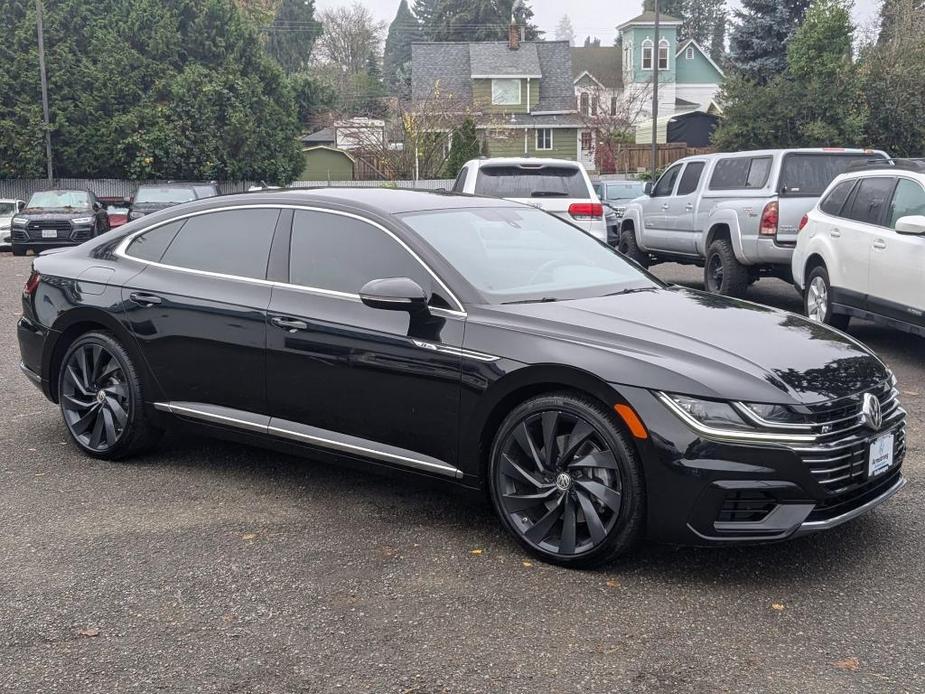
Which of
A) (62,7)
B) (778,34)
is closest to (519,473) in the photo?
(62,7)

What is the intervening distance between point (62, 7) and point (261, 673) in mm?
36044

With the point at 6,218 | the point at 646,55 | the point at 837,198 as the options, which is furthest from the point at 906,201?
the point at 646,55

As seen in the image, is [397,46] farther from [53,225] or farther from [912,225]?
[912,225]

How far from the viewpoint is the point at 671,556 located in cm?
440

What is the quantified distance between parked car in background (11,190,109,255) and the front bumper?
862 inches

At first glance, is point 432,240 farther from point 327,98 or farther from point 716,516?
point 327,98

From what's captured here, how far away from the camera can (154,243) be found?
5.92 meters

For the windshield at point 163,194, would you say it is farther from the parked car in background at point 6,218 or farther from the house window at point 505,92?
the house window at point 505,92

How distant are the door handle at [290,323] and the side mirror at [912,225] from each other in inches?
209

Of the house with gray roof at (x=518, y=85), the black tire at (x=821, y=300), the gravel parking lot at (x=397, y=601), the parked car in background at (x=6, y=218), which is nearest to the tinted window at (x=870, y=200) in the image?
the black tire at (x=821, y=300)

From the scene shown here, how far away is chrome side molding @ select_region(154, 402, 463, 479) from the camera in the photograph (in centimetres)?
468

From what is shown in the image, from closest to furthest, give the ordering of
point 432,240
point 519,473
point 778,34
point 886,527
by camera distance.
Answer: point 519,473 < point 886,527 < point 432,240 < point 778,34

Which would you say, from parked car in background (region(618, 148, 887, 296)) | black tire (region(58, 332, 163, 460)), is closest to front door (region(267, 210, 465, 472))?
black tire (region(58, 332, 163, 460))

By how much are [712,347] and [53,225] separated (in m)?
22.2
